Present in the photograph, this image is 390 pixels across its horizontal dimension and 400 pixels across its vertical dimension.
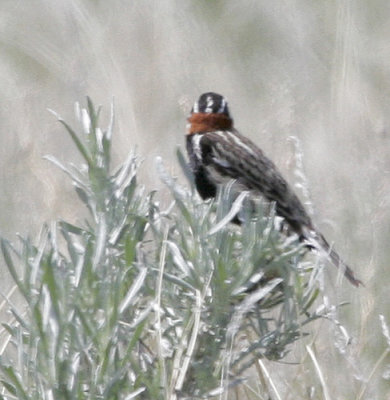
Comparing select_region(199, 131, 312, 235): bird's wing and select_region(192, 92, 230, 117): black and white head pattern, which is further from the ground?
select_region(192, 92, 230, 117): black and white head pattern

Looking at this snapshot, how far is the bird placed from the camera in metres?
3.88

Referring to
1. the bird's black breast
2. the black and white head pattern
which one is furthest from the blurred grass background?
the black and white head pattern

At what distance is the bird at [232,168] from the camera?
3885 mm

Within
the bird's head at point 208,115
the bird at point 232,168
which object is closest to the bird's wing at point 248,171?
the bird at point 232,168

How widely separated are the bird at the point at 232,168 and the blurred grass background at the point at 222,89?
0.57 ft

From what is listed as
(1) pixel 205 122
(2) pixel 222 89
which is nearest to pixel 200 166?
(1) pixel 205 122

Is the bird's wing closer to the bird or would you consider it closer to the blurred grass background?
the bird

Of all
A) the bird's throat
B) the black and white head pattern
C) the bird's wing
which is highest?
the black and white head pattern

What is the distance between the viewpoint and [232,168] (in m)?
3.99

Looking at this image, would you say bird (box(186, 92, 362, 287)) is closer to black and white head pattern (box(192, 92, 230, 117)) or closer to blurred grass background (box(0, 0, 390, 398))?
black and white head pattern (box(192, 92, 230, 117))

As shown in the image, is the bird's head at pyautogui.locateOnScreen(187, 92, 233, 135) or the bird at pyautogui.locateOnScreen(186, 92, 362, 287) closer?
the bird at pyautogui.locateOnScreen(186, 92, 362, 287)

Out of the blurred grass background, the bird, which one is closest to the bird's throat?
the bird

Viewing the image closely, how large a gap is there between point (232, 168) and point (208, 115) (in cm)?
29

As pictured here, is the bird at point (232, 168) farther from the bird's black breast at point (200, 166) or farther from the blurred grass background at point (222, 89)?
the blurred grass background at point (222, 89)
